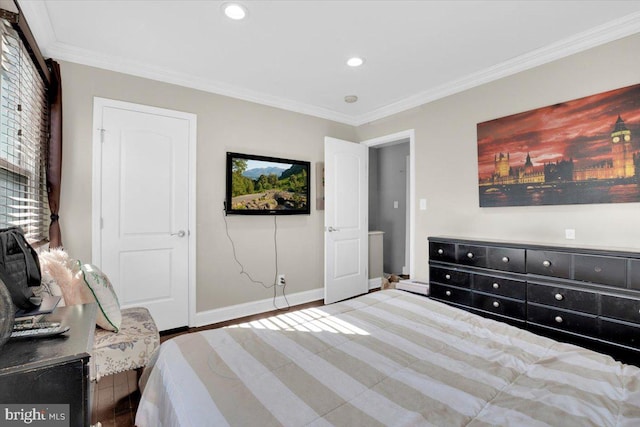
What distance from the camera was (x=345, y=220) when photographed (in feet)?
13.7

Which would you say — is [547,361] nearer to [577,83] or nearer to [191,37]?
[577,83]

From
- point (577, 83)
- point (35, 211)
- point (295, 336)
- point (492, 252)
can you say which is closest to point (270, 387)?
point (295, 336)

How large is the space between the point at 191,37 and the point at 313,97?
5.19 feet

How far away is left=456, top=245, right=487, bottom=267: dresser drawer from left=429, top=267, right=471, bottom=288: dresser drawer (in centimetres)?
11

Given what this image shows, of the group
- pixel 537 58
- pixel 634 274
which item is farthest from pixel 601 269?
pixel 537 58

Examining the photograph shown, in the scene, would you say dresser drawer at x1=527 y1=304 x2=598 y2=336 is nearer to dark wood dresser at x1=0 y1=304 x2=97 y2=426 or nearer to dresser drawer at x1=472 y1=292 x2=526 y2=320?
dresser drawer at x1=472 y1=292 x2=526 y2=320

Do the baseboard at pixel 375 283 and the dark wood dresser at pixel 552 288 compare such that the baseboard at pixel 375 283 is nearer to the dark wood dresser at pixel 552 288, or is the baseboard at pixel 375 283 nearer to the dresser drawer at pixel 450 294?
the dresser drawer at pixel 450 294

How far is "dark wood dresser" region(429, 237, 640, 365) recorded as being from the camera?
1898 millimetres

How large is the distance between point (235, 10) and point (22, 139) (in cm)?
162

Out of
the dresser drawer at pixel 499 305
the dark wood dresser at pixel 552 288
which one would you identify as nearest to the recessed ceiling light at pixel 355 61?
the dark wood dresser at pixel 552 288

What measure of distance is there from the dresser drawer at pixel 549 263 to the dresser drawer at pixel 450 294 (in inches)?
21.9

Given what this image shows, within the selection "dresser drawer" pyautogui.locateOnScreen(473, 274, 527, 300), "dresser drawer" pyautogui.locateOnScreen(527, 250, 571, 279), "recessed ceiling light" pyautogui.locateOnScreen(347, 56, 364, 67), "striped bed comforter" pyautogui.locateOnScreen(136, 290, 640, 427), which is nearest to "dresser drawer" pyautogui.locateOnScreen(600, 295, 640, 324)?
"dresser drawer" pyautogui.locateOnScreen(527, 250, 571, 279)

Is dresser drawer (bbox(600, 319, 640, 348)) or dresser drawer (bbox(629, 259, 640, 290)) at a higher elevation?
dresser drawer (bbox(629, 259, 640, 290))

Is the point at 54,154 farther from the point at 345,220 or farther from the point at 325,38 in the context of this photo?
the point at 345,220
